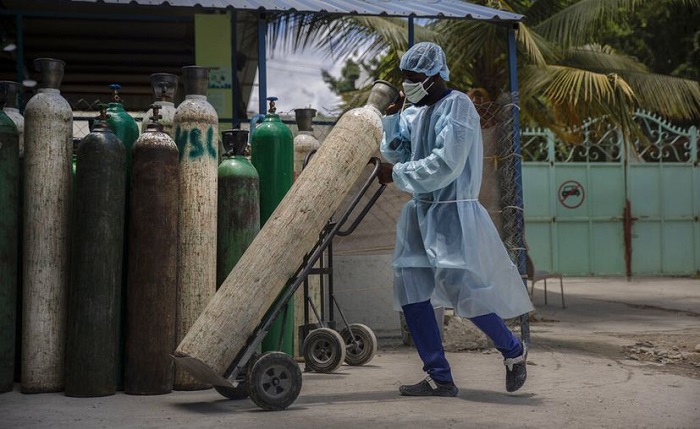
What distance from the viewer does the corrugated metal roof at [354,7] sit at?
24.6 feet

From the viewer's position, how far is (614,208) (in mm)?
17281

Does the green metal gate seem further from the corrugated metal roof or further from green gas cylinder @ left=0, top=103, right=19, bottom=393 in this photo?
green gas cylinder @ left=0, top=103, right=19, bottom=393

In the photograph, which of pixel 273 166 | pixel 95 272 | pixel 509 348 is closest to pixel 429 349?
pixel 509 348

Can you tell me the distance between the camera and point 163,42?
12.8m

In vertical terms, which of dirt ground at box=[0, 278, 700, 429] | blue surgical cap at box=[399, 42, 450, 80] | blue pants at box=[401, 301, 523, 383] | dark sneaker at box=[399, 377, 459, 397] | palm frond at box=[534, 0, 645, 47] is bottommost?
dirt ground at box=[0, 278, 700, 429]

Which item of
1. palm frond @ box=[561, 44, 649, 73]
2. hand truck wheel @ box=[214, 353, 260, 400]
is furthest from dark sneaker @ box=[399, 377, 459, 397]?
palm frond @ box=[561, 44, 649, 73]

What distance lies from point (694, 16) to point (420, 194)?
58.9ft

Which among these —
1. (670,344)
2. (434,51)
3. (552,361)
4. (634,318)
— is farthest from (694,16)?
(434,51)

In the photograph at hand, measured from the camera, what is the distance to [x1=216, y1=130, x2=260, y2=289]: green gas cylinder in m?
5.89

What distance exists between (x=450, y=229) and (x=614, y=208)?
42.2ft

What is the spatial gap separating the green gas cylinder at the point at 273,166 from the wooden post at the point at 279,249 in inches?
36.4

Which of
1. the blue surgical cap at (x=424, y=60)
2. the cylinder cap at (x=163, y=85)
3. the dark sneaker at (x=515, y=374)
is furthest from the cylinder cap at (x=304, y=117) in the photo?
the dark sneaker at (x=515, y=374)

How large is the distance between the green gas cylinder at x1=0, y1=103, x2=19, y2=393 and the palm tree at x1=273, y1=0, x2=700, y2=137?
21.7 ft

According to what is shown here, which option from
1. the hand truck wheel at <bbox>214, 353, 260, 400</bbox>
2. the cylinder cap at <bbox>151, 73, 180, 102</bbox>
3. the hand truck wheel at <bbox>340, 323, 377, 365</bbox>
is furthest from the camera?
the hand truck wheel at <bbox>340, 323, 377, 365</bbox>
